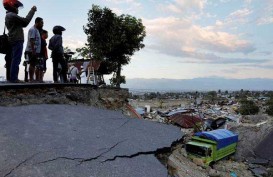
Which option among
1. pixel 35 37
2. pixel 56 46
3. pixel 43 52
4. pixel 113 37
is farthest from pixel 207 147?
pixel 113 37

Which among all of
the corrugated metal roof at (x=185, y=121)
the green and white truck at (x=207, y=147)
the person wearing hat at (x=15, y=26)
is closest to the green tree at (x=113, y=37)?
the corrugated metal roof at (x=185, y=121)

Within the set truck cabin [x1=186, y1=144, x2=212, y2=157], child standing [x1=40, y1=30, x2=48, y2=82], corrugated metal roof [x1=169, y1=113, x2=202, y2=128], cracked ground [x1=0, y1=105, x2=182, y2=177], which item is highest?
child standing [x1=40, y1=30, x2=48, y2=82]

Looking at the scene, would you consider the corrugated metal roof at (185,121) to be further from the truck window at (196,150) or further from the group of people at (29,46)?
the group of people at (29,46)

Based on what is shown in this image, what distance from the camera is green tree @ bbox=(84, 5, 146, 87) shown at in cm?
2177

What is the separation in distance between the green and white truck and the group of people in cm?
420

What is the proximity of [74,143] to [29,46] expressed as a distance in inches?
162

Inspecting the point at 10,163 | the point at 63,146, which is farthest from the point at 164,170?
the point at 10,163

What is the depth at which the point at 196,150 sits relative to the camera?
29.0 feet

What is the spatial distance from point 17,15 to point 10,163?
370cm

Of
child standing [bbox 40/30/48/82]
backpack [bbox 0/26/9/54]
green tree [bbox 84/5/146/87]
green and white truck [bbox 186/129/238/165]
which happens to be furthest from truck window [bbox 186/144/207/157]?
green tree [bbox 84/5/146/87]

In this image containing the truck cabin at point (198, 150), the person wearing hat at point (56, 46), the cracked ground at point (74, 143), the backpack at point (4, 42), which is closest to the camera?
the cracked ground at point (74, 143)

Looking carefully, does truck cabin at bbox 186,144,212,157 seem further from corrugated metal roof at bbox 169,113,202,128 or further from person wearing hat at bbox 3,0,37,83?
corrugated metal roof at bbox 169,113,202,128

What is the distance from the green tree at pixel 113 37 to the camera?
71.4ft

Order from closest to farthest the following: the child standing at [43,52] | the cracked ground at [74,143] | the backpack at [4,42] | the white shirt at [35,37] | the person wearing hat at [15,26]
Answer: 1. the cracked ground at [74,143]
2. the person wearing hat at [15,26]
3. the backpack at [4,42]
4. the white shirt at [35,37]
5. the child standing at [43,52]
